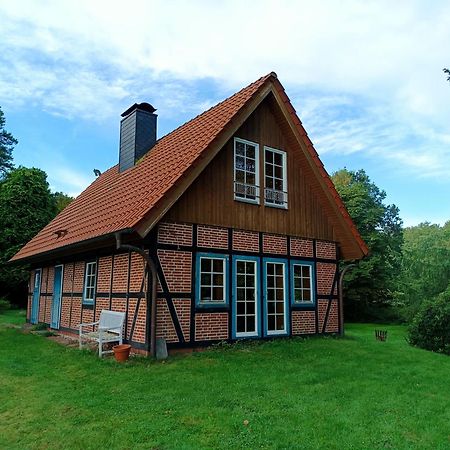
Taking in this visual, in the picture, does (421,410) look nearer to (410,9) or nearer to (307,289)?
(307,289)

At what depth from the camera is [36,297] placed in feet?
50.9

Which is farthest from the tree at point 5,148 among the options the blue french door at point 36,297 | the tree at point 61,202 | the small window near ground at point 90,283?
the small window near ground at point 90,283

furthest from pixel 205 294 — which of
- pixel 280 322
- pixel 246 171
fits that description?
pixel 246 171

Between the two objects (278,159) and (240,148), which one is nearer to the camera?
(240,148)

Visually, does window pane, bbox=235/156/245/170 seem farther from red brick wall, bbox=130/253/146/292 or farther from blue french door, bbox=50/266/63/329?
blue french door, bbox=50/266/63/329

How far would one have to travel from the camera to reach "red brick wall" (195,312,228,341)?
9.11 m

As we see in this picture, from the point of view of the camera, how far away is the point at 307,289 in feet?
37.9

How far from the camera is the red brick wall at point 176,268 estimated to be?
8.84m

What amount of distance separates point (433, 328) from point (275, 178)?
645cm

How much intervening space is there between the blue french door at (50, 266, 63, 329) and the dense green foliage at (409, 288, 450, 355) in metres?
10.5

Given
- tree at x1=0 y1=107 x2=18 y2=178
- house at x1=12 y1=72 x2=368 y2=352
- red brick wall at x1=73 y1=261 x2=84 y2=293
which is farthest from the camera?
tree at x1=0 y1=107 x2=18 y2=178

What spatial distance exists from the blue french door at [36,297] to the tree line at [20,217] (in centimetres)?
772

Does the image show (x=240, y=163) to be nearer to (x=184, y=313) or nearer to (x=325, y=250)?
(x=325, y=250)

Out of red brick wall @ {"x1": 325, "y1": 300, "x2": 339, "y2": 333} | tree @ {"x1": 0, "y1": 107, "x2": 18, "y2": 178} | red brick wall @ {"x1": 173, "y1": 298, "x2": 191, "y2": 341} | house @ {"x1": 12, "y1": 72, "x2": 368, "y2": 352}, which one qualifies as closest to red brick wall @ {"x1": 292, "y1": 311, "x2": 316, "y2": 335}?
house @ {"x1": 12, "y1": 72, "x2": 368, "y2": 352}
